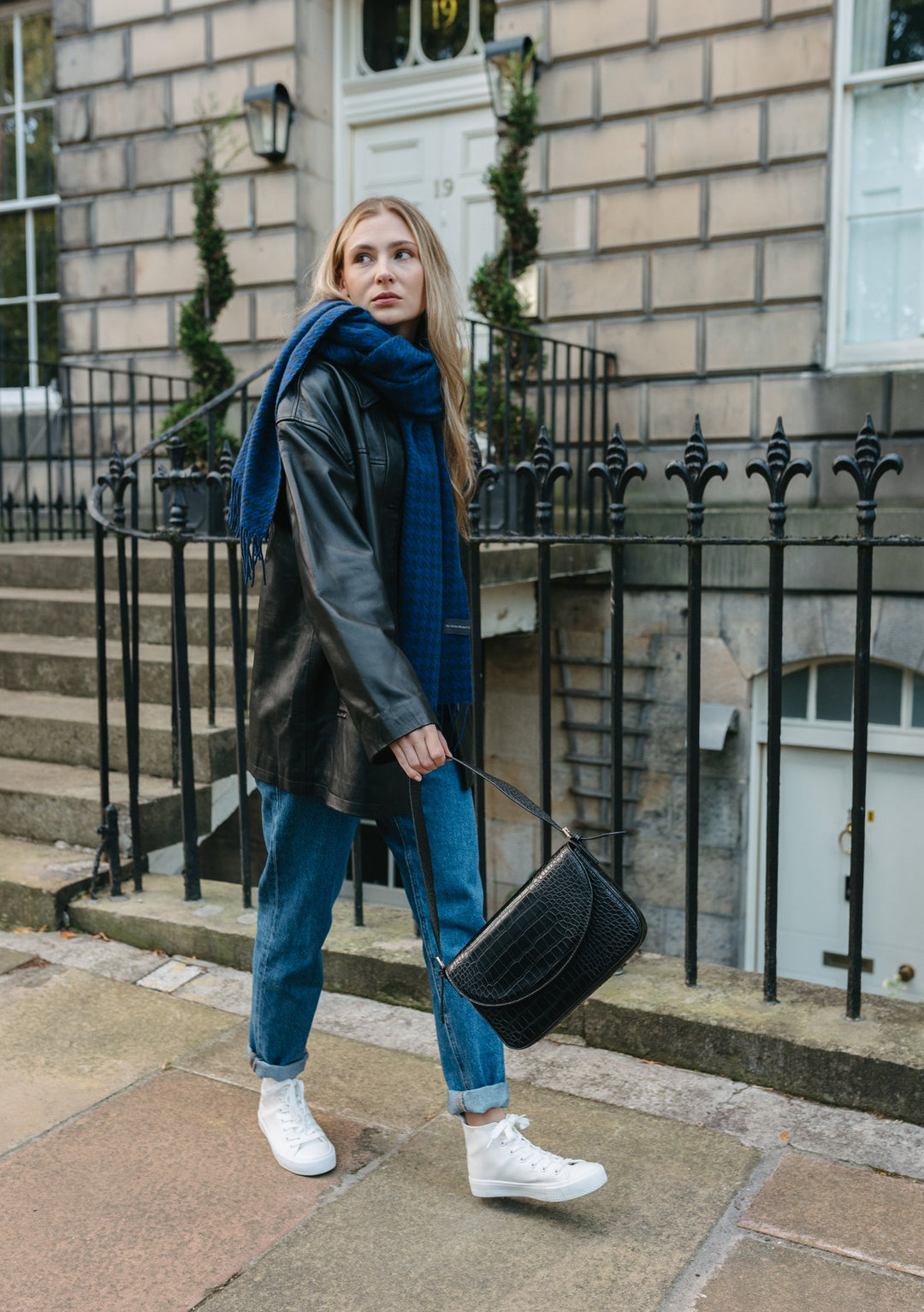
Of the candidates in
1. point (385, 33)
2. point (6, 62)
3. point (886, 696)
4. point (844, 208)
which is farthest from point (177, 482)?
point (6, 62)

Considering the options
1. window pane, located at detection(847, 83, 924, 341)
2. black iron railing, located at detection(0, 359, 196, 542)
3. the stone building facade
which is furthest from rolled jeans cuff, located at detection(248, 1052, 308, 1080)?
black iron railing, located at detection(0, 359, 196, 542)

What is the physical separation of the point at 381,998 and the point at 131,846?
1.12 meters

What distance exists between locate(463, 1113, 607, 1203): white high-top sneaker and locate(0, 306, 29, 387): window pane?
930 centimetres

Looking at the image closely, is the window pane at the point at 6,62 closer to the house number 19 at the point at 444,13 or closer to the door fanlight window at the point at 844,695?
the house number 19 at the point at 444,13

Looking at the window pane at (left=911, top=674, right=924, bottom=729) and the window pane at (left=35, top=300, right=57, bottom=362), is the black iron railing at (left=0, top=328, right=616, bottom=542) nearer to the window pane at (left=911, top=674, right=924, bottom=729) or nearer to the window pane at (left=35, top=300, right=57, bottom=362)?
the window pane at (left=35, top=300, right=57, bottom=362)

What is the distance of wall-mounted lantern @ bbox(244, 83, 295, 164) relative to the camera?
8094mm

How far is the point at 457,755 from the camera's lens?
2330 mm

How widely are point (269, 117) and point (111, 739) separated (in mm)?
5518

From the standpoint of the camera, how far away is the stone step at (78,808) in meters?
3.96

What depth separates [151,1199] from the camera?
2125mm

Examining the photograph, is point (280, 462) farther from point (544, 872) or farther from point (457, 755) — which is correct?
point (544, 872)

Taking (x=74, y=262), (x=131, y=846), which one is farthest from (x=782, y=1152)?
(x=74, y=262)

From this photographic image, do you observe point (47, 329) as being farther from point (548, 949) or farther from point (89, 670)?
point (548, 949)

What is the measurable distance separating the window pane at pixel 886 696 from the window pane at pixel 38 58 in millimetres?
8266
